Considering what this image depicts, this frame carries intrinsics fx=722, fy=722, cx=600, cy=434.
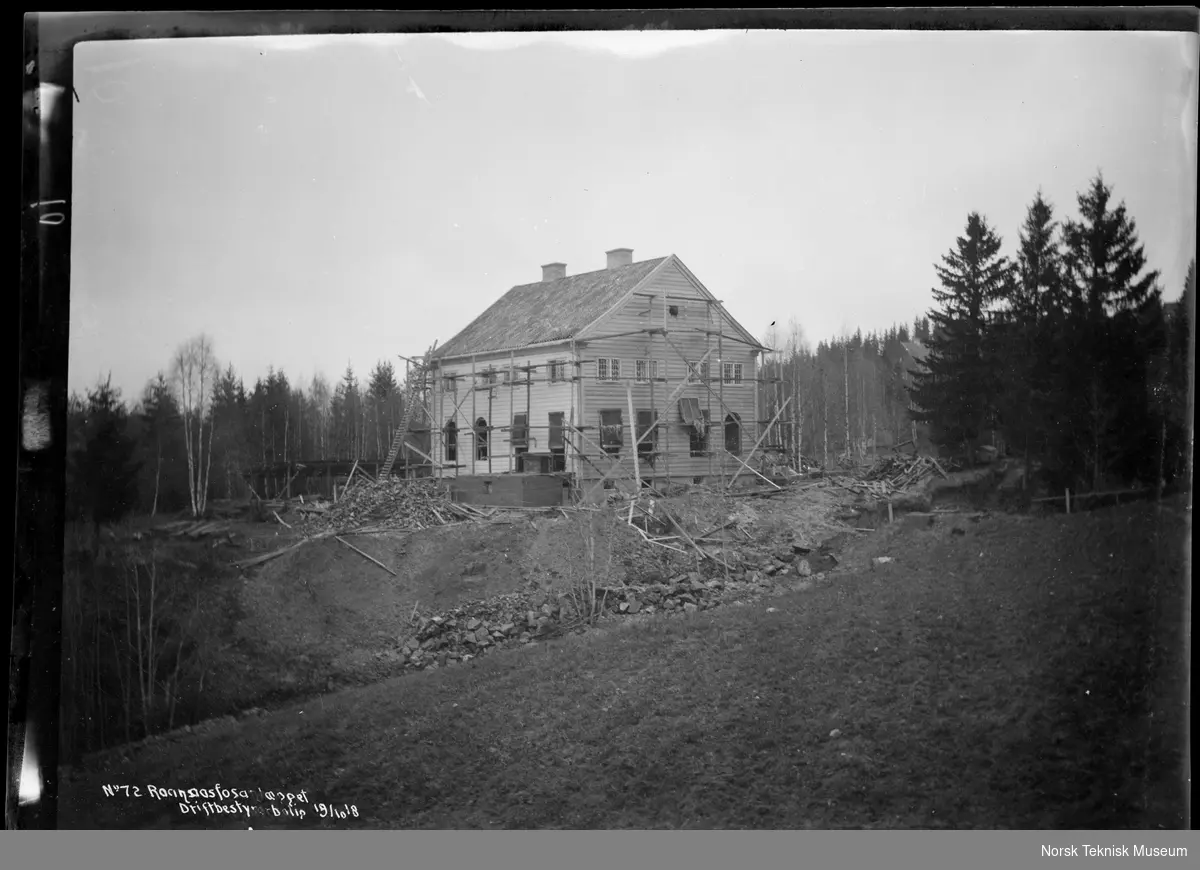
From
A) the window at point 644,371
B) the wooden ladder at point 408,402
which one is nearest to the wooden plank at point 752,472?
the window at point 644,371

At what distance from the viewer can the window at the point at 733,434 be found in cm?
798

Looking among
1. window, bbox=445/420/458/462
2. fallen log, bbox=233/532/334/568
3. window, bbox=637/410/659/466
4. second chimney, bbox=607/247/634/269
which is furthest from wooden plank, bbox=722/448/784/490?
fallen log, bbox=233/532/334/568

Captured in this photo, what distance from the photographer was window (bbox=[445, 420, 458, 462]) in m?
8.13

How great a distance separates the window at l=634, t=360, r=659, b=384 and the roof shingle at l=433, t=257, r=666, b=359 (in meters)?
0.67

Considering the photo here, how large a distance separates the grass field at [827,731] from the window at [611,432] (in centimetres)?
271

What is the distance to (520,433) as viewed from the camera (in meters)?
7.77

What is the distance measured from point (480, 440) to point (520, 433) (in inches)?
24.4

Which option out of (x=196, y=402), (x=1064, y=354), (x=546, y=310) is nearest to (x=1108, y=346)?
(x=1064, y=354)

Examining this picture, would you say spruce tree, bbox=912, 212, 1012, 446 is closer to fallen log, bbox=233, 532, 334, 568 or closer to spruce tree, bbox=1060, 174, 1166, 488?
spruce tree, bbox=1060, 174, 1166, 488

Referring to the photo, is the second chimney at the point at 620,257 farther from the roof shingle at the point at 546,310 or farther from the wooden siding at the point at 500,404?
the wooden siding at the point at 500,404

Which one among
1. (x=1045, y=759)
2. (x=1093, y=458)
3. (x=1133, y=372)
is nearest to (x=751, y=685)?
(x=1045, y=759)

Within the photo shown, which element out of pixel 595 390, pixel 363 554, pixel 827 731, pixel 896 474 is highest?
pixel 595 390

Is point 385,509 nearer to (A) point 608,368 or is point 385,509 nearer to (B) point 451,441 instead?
(B) point 451,441

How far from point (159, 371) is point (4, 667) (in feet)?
6.85
